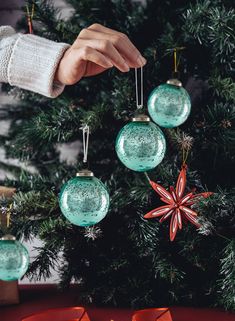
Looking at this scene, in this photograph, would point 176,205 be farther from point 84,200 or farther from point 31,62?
point 31,62

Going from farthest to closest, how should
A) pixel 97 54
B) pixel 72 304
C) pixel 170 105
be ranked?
pixel 72 304 < pixel 170 105 < pixel 97 54

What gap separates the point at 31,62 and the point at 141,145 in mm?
187

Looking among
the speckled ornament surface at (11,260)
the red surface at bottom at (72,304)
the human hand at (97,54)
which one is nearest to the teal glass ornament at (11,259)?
the speckled ornament surface at (11,260)

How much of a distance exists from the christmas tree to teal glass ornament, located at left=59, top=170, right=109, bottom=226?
0.11m

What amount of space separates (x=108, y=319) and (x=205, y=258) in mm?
179

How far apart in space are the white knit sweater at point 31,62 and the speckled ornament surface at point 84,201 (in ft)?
0.43

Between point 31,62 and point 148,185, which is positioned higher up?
point 31,62

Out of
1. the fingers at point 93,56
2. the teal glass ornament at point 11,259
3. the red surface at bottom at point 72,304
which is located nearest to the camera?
the fingers at point 93,56

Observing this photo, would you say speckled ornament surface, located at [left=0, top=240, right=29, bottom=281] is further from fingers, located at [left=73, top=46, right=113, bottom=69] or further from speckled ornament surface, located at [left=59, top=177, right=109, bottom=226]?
fingers, located at [left=73, top=46, right=113, bottom=69]

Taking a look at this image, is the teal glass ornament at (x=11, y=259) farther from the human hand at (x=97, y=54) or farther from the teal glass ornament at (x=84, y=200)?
the human hand at (x=97, y=54)

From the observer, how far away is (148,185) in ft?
3.39

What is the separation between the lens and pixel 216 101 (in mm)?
1095

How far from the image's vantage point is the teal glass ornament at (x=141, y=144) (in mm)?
880

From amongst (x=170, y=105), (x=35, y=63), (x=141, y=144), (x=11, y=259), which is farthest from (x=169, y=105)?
(x=11, y=259)
